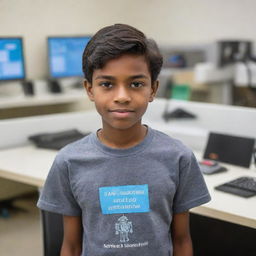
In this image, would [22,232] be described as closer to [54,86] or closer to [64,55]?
[54,86]

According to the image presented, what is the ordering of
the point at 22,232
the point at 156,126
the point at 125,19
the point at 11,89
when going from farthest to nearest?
the point at 125,19 → the point at 11,89 → the point at 22,232 → the point at 156,126

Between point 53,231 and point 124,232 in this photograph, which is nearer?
point 124,232

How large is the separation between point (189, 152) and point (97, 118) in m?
1.53

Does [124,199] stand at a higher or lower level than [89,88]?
lower

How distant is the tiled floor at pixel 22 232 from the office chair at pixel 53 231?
0.67 meters

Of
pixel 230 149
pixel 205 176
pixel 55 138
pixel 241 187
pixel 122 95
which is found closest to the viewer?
pixel 122 95

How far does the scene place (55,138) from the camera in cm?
232

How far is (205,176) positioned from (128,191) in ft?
2.50

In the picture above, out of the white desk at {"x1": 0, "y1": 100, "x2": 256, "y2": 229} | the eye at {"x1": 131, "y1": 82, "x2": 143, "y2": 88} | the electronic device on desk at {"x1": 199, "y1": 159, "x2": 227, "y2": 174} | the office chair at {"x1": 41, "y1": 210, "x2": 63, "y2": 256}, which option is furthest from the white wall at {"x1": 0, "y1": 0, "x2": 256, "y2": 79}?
the eye at {"x1": 131, "y1": 82, "x2": 143, "y2": 88}

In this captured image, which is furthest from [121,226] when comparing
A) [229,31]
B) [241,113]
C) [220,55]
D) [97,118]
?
[229,31]

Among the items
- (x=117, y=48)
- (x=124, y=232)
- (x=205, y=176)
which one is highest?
(x=117, y=48)

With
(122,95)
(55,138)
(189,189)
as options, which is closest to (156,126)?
(55,138)

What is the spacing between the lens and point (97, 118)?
2.62 metres

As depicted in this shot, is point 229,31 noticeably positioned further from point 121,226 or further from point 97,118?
point 121,226
